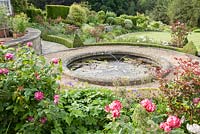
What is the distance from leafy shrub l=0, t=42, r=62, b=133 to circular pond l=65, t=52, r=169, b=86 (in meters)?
3.13

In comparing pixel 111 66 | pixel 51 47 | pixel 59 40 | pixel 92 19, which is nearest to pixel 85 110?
pixel 111 66

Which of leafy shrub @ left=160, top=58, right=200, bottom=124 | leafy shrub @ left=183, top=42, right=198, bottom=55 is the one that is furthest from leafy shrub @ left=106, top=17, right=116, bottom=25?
leafy shrub @ left=160, top=58, right=200, bottom=124

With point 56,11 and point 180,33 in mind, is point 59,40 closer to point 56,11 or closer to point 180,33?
point 180,33

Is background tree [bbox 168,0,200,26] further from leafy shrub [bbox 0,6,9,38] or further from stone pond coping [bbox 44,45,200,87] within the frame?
leafy shrub [bbox 0,6,9,38]

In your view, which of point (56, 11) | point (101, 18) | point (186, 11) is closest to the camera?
point (56, 11)

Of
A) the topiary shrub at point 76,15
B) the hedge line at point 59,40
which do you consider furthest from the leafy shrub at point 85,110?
the topiary shrub at point 76,15

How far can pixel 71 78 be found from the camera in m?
7.12

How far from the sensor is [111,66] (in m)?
8.89

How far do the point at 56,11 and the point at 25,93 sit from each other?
16.6m

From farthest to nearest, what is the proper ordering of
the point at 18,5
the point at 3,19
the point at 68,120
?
the point at 18,5
the point at 3,19
the point at 68,120

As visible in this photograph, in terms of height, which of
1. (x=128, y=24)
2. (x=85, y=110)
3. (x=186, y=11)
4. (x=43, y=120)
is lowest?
(x=128, y=24)

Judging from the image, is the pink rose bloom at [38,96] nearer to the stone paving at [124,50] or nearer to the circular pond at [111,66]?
the circular pond at [111,66]

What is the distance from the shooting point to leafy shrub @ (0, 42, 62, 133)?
3428 mm

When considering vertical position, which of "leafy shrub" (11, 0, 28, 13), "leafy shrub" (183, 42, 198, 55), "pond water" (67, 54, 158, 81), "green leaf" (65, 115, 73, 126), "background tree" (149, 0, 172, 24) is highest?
"green leaf" (65, 115, 73, 126)
